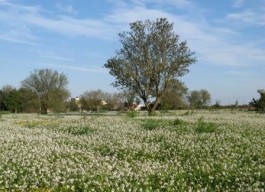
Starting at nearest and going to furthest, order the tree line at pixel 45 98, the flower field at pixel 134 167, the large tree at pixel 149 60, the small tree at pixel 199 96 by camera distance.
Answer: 1. the flower field at pixel 134 167
2. the large tree at pixel 149 60
3. the tree line at pixel 45 98
4. the small tree at pixel 199 96

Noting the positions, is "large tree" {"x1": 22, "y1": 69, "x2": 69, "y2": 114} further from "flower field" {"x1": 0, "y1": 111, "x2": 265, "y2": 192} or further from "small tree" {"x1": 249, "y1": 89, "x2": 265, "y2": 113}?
"flower field" {"x1": 0, "y1": 111, "x2": 265, "y2": 192}

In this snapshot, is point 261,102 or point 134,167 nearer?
point 134,167

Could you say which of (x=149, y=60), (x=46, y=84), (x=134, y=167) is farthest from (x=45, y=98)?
(x=134, y=167)

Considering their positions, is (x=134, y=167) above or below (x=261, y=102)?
below

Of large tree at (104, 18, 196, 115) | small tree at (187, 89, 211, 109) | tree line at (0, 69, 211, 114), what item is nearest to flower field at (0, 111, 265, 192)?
large tree at (104, 18, 196, 115)

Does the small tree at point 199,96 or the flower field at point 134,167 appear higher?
the small tree at point 199,96

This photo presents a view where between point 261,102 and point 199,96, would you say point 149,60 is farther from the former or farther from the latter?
point 199,96

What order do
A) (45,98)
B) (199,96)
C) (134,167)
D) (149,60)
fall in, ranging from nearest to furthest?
1. (134,167)
2. (149,60)
3. (45,98)
4. (199,96)

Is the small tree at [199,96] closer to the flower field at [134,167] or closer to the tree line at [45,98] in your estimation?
the tree line at [45,98]

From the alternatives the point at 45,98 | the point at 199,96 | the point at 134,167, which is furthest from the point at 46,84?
the point at 134,167

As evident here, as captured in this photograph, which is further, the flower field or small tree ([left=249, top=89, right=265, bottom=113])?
small tree ([left=249, top=89, right=265, bottom=113])

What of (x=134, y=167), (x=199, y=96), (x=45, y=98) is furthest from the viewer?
→ (x=199, y=96)

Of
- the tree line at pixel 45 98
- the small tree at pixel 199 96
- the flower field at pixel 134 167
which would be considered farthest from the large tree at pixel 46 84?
the flower field at pixel 134 167

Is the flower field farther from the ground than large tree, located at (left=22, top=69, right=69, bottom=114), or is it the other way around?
large tree, located at (left=22, top=69, right=69, bottom=114)
